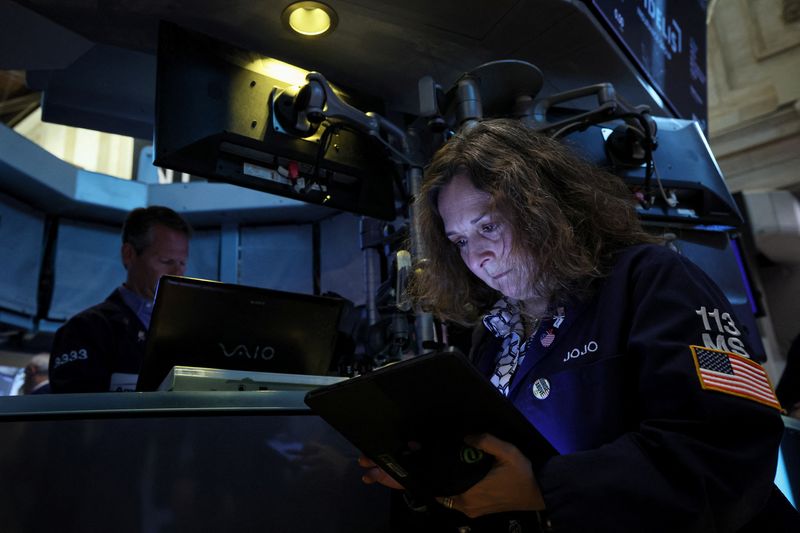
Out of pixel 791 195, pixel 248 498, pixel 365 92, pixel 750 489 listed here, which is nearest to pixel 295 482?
pixel 248 498

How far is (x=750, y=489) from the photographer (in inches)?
37.0

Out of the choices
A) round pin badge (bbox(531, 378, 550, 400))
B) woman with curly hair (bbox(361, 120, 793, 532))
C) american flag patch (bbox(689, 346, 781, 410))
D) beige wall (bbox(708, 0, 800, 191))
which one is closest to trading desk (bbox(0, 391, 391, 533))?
woman with curly hair (bbox(361, 120, 793, 532))

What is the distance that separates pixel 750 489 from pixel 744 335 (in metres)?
0.27

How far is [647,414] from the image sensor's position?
102 cm

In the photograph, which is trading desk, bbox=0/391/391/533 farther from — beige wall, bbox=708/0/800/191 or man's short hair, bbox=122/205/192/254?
beige wall, bbox=708/0/800/191

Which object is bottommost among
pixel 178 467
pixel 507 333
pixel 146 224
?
pixel 178 467

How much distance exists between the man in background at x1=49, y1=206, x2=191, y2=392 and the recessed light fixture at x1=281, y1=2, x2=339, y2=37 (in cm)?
105

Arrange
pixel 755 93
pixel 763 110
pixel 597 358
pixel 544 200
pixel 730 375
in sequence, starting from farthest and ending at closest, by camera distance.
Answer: pixel 755 93 → pixel 763 110 → pixel 544 200 → pixel 597 358 → pixel 730 375

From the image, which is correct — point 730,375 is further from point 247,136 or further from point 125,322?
point 125,322

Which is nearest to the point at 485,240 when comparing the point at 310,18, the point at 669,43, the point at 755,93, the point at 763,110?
the point at 310,18

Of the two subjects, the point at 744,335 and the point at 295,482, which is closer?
the point at 744,335

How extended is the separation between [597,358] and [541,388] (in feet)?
0.40

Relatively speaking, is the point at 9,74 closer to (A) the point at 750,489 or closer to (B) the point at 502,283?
(B) the point at 502,283

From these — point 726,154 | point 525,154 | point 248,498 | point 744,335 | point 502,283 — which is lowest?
point 248,498
